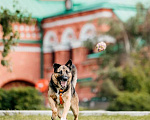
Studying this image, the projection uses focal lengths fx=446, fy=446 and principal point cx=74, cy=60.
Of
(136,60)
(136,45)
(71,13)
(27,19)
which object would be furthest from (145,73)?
(27,19)

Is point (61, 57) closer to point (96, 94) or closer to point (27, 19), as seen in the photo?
point (96, 94)

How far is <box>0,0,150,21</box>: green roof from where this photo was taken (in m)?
29.7

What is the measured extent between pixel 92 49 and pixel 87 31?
4.30ft

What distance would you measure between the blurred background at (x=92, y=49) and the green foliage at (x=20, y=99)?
10.2ft

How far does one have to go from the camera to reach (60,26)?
32625 mm

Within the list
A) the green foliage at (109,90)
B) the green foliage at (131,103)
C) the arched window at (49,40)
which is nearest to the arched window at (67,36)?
the arched window at (49,40)

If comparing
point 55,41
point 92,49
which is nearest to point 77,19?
point 92,49

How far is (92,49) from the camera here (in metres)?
29.9

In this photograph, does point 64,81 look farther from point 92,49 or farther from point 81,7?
point 81,7

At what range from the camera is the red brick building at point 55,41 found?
29.7 m

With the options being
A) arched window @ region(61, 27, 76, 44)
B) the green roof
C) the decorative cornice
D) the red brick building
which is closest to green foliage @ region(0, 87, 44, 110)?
the green roof

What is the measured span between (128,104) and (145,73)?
243 inches

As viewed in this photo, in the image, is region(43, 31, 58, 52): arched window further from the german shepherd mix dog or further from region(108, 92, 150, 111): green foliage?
the german shepherd mix dog

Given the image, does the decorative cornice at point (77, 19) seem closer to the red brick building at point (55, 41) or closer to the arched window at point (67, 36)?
the red brick building at point (55, 41)
